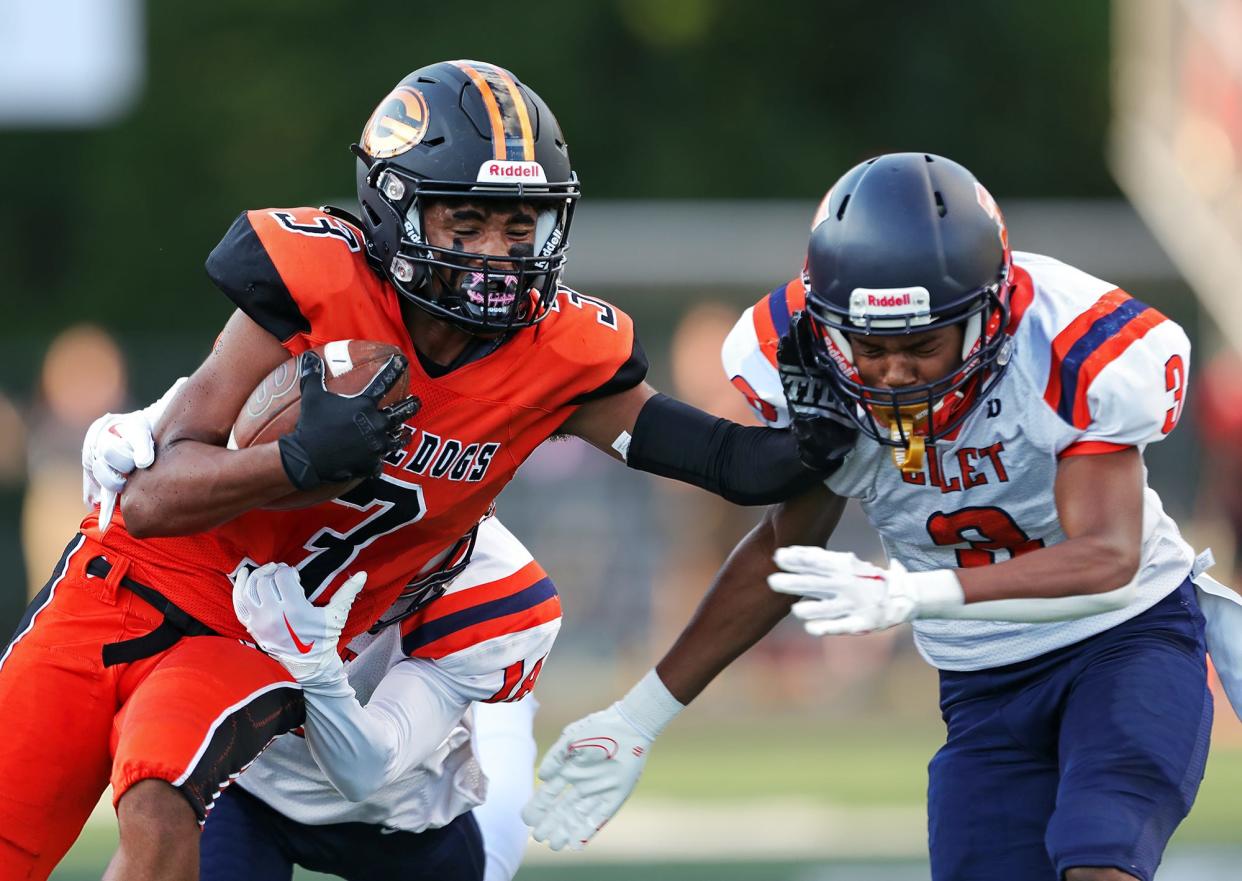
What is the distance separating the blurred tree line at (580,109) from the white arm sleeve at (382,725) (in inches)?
502

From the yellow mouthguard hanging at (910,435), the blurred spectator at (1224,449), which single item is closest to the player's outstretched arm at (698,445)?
the yellow mouthguard hanging at (910,435)

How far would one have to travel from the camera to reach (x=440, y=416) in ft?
13.5

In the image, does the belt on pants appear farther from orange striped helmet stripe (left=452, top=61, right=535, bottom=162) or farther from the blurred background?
the blurred background

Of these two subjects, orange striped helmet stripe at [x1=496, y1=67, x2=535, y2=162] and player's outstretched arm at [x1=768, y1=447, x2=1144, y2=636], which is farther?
orange striped helmet stripe at [x1=496, y1=67, x2=535, y2=162]

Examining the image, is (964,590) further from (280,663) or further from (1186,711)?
(280,663)

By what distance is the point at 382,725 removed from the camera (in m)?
4.17

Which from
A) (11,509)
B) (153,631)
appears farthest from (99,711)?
(11,509)

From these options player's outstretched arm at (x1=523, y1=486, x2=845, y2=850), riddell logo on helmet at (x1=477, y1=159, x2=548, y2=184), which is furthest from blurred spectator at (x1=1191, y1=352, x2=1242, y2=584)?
riddell logo on helmet at (x1=477, y1=159, x2=548, y2=184)

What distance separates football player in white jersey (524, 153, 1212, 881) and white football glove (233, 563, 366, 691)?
0.88 metres

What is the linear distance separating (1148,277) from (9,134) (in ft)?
33.1

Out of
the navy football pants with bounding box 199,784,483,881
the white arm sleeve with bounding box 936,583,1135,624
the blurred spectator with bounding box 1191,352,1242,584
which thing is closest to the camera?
the white arm sleeve with bounding box 936,583,1135,624

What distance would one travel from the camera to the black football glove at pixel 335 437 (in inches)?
146

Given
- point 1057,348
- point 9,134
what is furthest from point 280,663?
point 9,134

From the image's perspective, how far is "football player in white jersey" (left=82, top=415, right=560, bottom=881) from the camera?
4.18 meters
